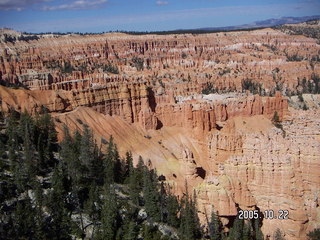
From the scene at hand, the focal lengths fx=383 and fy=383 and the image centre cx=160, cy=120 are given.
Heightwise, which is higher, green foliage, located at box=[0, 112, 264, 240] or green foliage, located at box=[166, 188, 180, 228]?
green foliage, located at box=[0, 112, 264, 240]

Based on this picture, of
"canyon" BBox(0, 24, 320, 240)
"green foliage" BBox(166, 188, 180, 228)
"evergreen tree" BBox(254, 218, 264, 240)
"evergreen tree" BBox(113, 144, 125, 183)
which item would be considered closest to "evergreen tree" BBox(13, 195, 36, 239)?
"green foliage" BBox(166, 188, 180, 228)

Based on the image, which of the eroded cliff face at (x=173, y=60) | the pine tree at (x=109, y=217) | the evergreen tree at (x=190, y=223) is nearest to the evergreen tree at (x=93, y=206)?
the pine tree at (x=109, y=217)

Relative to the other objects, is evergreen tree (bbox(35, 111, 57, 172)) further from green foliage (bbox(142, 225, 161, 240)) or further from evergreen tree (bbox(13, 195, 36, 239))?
green foliage (bbox(142, 225, 161, 240))

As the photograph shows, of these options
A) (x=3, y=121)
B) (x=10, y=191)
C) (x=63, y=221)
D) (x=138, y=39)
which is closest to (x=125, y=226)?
(x=63, y=221)

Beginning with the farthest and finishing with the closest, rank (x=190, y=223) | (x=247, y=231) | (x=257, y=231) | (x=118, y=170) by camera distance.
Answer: (x=118, y=170) < (x=257, y=231) < (x=247, y=231) < (x=190, y=223)

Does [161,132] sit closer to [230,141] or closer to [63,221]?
[230,141]

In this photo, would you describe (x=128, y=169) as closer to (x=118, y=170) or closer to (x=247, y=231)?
(x=118, y=170)

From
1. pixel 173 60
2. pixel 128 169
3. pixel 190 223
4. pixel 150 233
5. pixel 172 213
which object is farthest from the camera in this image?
pixel 173 60

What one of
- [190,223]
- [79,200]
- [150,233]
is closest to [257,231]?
[190,223]

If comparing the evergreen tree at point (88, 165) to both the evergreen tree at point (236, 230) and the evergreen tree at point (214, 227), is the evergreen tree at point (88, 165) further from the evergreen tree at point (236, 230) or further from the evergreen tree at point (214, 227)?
the evergreen tree at point (236, 230)
